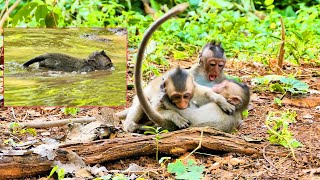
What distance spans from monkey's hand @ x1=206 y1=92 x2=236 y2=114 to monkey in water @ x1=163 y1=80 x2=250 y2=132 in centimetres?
3

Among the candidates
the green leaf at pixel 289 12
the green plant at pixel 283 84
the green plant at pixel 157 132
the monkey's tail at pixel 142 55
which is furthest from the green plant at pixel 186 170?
the green leaf at pixel 289 12

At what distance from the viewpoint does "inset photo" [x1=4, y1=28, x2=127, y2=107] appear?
6328 mm

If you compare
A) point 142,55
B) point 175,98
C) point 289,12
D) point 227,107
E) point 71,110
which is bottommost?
point 289,12

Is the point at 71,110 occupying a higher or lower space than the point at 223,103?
lower

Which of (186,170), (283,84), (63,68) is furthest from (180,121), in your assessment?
(283,84)

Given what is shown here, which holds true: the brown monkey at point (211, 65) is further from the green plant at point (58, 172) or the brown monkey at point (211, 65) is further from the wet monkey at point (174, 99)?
the green plant at point (58, 172)

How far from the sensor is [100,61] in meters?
6.66

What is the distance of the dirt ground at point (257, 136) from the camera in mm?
5137

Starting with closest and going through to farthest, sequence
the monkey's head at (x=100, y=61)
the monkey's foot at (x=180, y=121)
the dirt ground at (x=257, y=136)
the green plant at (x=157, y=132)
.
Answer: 1. the dirt ground at (x=257, y=136)
2. the green plant at (x=157, y=132)
3. the monkey's foot at (x=180, y=121)
4. the monkey's head at (x=100, y=61)

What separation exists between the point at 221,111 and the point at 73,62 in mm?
1707

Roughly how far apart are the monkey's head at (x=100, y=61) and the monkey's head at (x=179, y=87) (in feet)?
3.10

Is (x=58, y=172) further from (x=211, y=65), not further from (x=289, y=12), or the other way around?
(x=289, y=12)

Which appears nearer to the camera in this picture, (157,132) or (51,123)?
(157,132)

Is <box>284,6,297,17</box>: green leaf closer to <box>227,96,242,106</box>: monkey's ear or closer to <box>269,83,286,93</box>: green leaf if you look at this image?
<box>269,83,286,93</box>: green leaf
